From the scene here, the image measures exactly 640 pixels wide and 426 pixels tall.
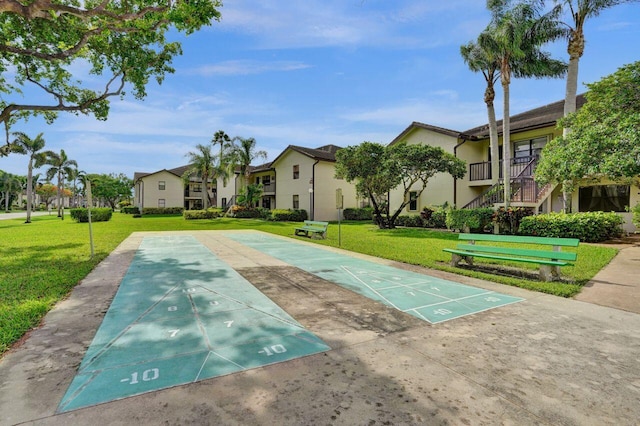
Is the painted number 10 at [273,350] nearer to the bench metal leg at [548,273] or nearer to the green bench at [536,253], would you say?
the green bench at [536,253]

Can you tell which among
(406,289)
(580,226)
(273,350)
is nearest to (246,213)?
(580,226)

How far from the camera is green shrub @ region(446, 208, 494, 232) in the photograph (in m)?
17.6

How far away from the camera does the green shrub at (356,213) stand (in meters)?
33.2

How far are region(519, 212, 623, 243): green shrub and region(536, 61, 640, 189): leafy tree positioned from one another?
4.55 m

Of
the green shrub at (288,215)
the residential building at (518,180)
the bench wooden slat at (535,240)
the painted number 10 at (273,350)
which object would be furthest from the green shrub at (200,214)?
the painted number 10 at (273,350)

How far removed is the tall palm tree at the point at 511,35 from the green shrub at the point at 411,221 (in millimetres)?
6778

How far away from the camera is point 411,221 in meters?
23.8

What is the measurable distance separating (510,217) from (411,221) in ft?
25.8

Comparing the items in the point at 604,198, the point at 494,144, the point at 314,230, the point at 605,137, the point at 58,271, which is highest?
the point at 494,144

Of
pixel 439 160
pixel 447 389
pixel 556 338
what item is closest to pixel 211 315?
pixel 447 389

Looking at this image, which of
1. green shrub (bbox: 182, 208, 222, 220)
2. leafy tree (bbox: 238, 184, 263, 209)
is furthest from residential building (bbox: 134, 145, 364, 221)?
green shrub (bbox: 182, 208, 222, 220)

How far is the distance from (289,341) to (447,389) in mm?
1877

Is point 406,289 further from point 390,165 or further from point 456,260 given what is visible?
point 390,165

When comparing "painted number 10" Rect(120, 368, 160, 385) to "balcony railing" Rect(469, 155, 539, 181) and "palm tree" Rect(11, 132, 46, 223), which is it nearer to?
"balcony railing" Rect(469, 155, 539, 181)
